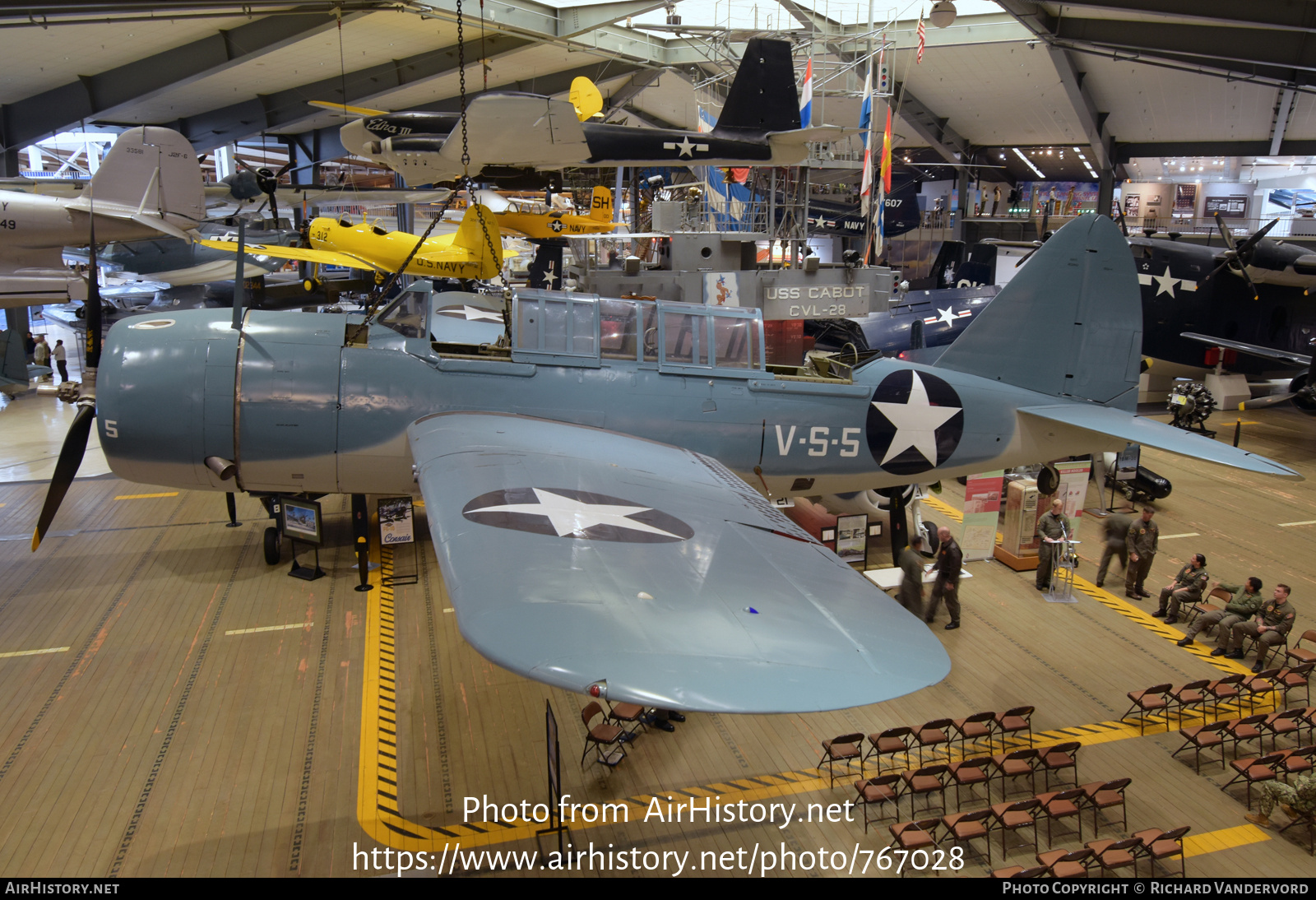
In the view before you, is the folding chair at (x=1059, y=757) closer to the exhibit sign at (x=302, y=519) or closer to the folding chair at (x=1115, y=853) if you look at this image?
the folding chair at (x=1115, y=853)

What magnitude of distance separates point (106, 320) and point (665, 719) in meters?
18.7

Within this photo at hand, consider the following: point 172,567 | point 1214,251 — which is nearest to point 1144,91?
point 1214,251

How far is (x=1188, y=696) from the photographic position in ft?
24.2

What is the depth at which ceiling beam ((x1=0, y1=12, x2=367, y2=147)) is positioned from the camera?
17344mm

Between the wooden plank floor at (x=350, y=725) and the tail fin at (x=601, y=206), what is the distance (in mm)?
15603

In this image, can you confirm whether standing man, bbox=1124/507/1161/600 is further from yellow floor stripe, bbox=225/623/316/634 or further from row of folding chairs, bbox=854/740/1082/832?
yellow floor stripe, bbox=225/623/316/634

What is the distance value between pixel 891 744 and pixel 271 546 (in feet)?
24.7

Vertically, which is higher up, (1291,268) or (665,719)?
(1291,268)

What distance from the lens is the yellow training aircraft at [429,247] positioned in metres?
17.2

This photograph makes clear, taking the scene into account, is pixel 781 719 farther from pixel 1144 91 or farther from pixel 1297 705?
pixel 1144 91

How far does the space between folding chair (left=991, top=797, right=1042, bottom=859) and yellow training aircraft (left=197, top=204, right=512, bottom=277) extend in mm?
14103

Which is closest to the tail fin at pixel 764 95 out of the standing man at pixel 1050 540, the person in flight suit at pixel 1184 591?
the standing man at pixel 1050 540

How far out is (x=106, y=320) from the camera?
1892cm

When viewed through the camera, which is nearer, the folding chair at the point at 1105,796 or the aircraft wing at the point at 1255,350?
the folding chair at the point at 1105,796
